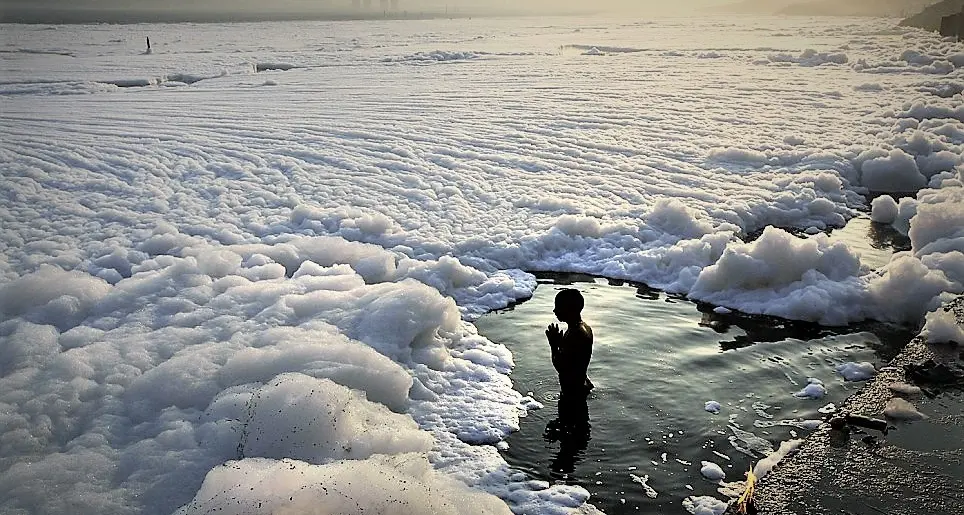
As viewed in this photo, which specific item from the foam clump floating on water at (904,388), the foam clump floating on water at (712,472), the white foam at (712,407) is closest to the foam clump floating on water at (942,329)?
the foam clump floating on water at (904,388)

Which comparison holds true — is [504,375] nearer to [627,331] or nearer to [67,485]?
[627,331]

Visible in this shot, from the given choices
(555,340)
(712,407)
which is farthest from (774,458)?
(555,340)

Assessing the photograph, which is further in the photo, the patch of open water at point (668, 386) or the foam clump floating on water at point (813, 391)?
the foam clump floating on water at point (813, 391)

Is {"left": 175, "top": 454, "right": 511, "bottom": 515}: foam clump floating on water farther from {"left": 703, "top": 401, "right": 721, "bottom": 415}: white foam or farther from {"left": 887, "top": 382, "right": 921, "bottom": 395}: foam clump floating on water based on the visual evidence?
{"left": 887, "top": 382, "right": 921, "bottom": 395}: foam clump floating on water

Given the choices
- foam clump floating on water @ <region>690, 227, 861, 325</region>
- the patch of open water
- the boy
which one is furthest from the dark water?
foam clump floating on water @ <region>690, 227, 861, 325</region>

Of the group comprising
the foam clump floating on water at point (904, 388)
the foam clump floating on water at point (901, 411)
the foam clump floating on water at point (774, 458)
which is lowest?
the foam clump floating on water at point (774, 458)

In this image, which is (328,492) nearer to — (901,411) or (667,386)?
(667,386)

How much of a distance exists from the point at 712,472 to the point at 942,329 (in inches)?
88.5

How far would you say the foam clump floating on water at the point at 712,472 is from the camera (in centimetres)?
332

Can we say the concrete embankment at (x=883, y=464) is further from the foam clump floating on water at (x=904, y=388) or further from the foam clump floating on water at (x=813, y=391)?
the foam clump floating on water at (x=813, y=391)

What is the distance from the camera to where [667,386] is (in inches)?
166

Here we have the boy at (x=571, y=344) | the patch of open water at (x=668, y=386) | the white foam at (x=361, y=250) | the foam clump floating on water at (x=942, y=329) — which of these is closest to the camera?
the patch of open water at (x=668, y=386)

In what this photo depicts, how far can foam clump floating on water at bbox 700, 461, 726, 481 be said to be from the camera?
3.32 metres

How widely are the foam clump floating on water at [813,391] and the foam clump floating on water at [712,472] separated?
1023 millimetres
